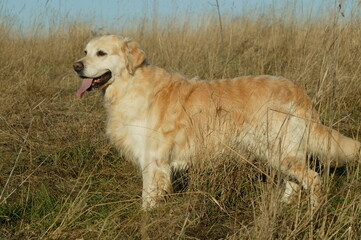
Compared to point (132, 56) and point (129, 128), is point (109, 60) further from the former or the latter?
point (129, 128)

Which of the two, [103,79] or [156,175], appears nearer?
[156,175]

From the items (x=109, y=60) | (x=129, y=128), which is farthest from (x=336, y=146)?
(x=109, y=60)

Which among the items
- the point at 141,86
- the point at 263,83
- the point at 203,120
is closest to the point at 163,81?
the point at 141,86

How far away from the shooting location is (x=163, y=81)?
11.4ft

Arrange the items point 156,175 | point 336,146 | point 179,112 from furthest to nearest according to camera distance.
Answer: point 179,112, point 156,175, point 336,146

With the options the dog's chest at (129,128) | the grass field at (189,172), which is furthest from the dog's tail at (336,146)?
the dog's chest at (129,128)

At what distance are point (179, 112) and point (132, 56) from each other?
570mm

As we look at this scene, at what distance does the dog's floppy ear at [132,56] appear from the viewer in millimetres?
3443

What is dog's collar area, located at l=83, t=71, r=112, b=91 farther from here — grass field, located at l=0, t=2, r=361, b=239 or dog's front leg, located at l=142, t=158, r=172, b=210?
dog's front leg, located at l=142, t=158, r=172, b=210

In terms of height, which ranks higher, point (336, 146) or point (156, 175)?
point (336, 146)

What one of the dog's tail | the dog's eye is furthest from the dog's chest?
the dog's tail

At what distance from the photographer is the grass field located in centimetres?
219

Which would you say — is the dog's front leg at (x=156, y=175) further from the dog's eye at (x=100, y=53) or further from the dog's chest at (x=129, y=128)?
the dog's eye at (x=100, y=53)

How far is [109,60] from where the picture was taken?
3.43m
